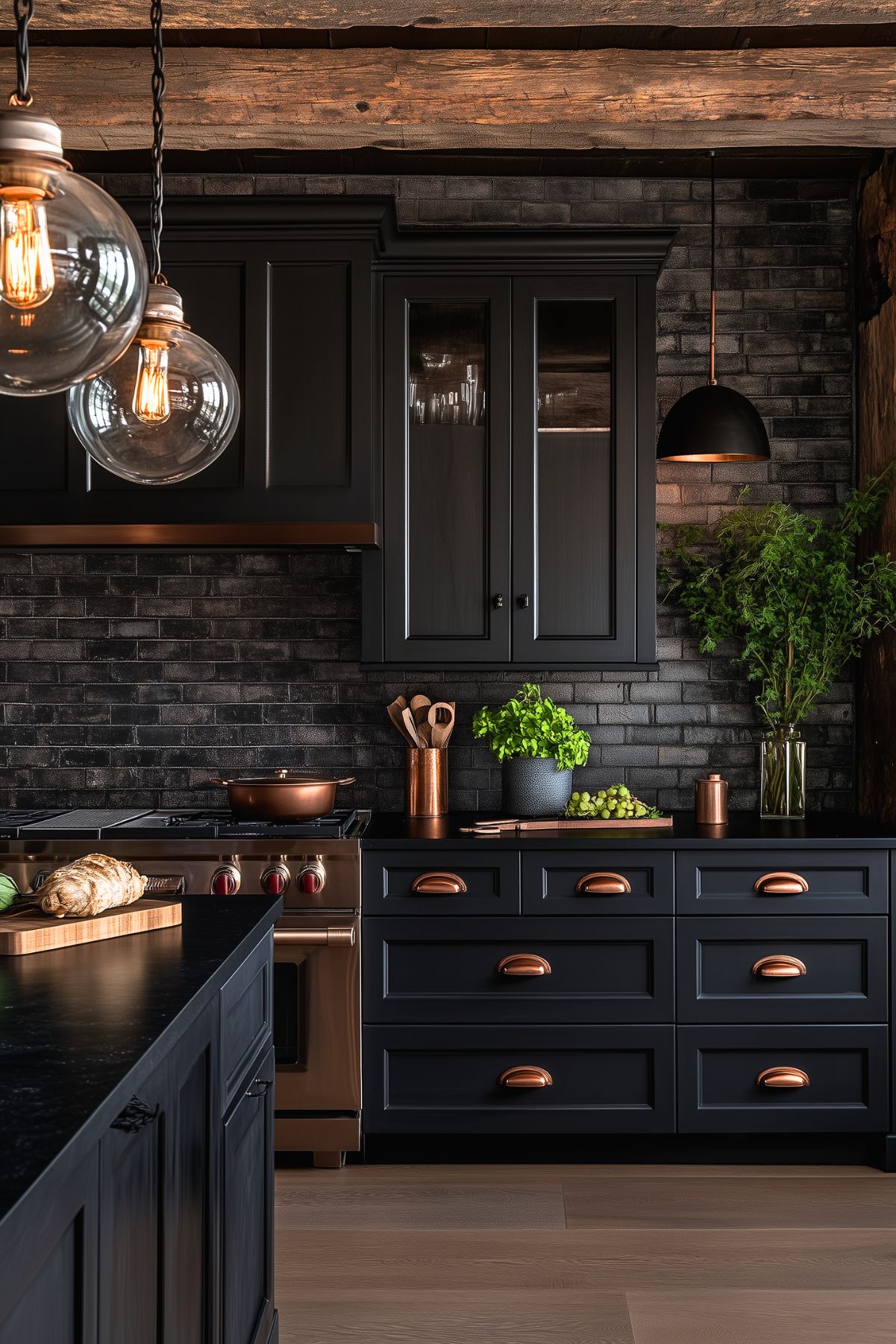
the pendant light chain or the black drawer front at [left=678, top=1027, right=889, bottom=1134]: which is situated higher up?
the pendant light chain

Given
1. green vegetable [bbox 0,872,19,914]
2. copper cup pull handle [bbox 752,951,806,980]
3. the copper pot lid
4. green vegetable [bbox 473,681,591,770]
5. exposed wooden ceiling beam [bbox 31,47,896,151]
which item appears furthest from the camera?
green vegetable [bbox 473,681,591,770]

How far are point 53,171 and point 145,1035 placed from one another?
2.92 ft

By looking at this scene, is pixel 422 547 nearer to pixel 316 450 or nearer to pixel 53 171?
pixel 316 450

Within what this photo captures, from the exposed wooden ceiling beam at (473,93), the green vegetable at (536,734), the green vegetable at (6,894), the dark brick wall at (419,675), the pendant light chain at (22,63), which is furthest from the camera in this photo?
the dark brick wall at (419,675)

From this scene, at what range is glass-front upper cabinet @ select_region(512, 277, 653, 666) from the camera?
3336 mm

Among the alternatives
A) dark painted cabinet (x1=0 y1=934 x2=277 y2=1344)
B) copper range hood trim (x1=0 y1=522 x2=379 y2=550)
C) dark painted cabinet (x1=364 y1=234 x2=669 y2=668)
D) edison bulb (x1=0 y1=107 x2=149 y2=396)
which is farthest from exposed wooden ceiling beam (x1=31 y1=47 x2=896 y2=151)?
dark painted cabinet (x1=0 y1=934 x2=277 y2=1344)

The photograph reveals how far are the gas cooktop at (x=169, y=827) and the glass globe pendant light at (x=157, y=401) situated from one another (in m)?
1.61

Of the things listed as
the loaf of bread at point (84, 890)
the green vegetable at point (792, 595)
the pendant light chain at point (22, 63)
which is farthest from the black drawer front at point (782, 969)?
the pendant light chain at point (22, 63)

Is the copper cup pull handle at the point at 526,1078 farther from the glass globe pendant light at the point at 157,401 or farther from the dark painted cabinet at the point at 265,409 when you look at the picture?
the glass globe pendant light at the point at 157,401

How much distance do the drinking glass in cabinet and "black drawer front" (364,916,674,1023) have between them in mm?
1520

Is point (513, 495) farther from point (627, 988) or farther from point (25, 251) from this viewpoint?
point (25, 251)

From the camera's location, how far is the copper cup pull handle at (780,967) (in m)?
3.05

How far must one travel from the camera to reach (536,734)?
3316 millimetres

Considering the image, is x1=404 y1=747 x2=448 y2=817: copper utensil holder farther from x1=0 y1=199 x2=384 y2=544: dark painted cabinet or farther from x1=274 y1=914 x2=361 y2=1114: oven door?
x1=0 y1=199 x2=384 y2=544: dark painted cabinet
